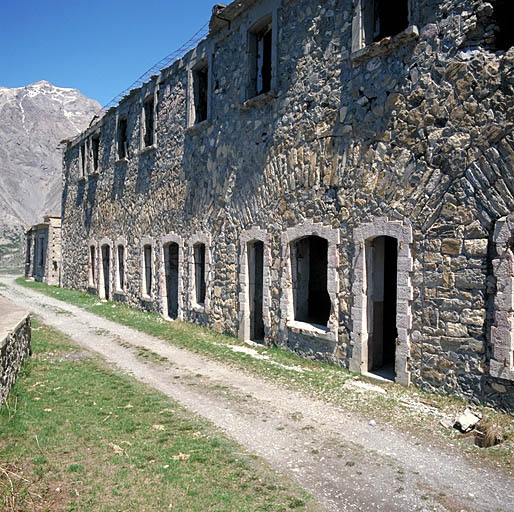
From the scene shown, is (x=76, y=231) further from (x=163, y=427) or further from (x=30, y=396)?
(x=163, y=427)

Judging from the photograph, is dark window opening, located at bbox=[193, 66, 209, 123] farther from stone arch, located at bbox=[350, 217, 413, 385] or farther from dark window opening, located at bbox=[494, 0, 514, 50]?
dark window opening, located at bbox=[494, 0, 514, 50]

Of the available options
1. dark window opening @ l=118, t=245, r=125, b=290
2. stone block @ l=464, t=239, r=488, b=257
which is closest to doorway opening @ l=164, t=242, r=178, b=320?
dark window opening @ l=118, t=245, r=125, b=290

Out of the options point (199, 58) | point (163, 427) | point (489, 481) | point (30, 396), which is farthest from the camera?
point (199, 58)

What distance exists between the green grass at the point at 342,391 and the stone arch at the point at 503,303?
61 cm

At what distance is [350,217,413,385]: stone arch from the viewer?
7.11 metres

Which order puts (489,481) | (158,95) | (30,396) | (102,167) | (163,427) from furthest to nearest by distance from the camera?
(102,167) < (158,95) < (30,396) < (163,427) < (489,481)

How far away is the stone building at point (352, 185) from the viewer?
6.32 meters

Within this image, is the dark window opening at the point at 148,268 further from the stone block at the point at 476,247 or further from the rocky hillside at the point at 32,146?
the rocky hillside at the point at 32,146

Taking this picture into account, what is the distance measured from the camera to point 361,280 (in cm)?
786

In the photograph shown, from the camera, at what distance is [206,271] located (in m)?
12.2

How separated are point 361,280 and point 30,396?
523cm

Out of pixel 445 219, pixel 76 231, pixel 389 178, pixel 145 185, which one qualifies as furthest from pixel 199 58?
pixel 76 231

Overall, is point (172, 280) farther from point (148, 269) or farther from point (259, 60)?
point (259, 60)

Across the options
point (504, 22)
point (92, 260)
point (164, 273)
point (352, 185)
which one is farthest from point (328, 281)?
point (92, 260)
